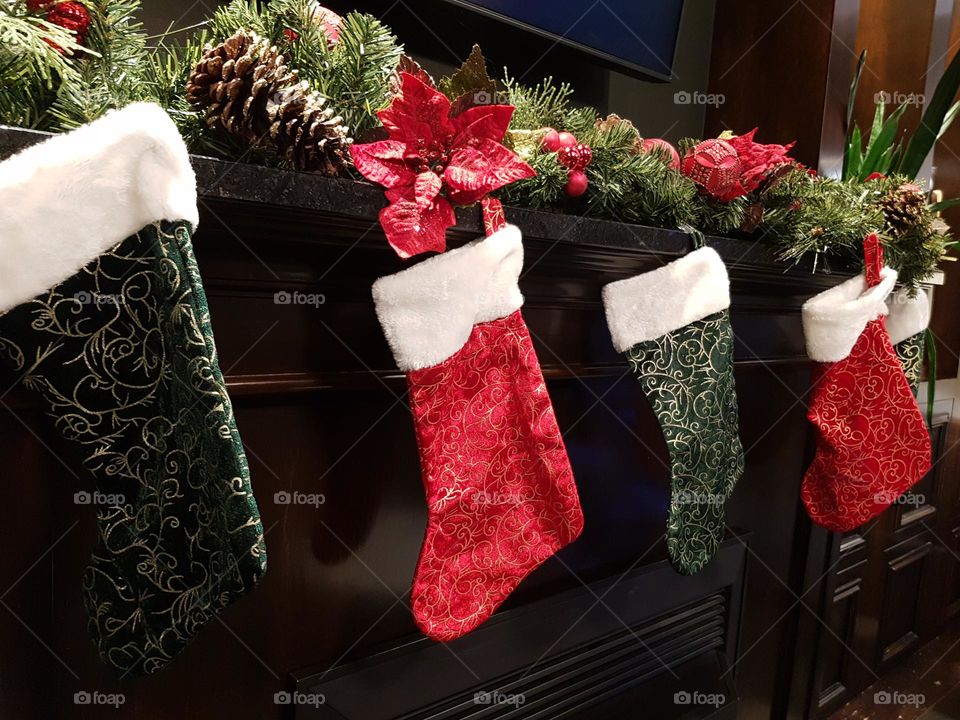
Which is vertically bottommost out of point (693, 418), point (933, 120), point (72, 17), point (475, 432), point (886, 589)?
point (886, 589)

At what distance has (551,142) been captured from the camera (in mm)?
895

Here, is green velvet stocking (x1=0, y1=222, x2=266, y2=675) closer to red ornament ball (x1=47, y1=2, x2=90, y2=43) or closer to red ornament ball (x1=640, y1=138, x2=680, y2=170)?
red ornament ball (x1=47, y1=2, x2=90, y2=43)

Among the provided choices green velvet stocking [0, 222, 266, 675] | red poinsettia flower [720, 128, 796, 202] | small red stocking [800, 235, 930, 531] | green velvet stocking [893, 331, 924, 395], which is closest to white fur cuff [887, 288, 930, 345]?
green velvet stocking [893, 331, 924, 395]

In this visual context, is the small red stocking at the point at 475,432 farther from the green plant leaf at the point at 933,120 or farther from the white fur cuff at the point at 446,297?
the green plant leaf at the point at 933,120

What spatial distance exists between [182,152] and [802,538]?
5.29 ft

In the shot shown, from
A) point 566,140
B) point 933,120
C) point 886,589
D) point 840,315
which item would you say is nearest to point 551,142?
point 566,140

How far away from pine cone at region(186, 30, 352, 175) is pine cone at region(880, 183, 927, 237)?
4.11ft

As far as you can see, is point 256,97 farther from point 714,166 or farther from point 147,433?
point 714,166

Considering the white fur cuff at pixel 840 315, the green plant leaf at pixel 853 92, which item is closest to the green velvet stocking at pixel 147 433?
the white fur cuff at pixel 840 315

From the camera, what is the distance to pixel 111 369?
0.58 meters

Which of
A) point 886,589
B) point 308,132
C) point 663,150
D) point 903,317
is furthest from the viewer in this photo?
point 886,589

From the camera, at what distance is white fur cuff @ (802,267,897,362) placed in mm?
1301

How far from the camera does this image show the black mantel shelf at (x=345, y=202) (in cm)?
61

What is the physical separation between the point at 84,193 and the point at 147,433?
212 millimetres
